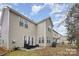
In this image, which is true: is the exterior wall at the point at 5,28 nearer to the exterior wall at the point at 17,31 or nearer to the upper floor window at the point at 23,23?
the exterior wall at the point at 17,31

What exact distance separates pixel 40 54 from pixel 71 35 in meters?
0.39

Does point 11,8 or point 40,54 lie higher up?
point 11,8

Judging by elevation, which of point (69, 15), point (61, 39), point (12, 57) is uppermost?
point (69, 15)

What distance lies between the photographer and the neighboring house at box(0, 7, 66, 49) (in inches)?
91.2

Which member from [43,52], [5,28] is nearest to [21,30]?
[5,28]

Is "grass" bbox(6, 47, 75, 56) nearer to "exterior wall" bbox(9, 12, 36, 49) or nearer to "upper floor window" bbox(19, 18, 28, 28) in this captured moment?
"exterior wall" bbox(9, 12, 36, 49)

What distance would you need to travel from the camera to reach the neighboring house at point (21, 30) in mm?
2316

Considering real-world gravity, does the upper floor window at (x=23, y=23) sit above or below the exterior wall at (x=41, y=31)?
above

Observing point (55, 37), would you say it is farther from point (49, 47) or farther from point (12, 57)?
point (12, 57)

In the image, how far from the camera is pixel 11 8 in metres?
2.32

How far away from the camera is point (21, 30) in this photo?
7.66ft

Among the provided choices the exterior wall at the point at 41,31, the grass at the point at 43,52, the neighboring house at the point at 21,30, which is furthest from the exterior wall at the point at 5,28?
the exterior wall at the point at 41,31

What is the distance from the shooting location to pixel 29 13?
7.69ft

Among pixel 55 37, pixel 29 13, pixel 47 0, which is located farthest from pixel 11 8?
pixel 55 37
